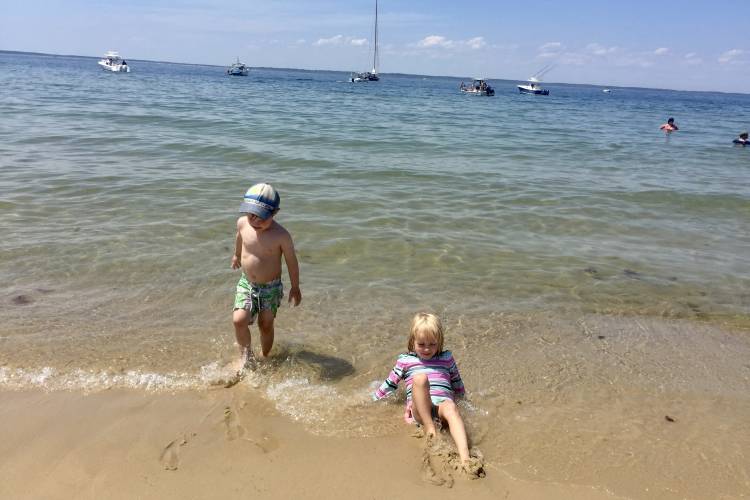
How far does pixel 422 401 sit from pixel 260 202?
5.47 ft

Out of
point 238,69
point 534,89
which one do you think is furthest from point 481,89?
point 238,69

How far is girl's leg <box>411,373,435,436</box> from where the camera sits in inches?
128

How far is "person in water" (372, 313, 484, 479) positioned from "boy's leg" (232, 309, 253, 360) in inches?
40.3

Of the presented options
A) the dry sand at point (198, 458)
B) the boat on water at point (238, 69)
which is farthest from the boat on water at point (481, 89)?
the dry sand at point (198, 458)

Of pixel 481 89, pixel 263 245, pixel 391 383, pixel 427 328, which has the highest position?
pixel 481 89

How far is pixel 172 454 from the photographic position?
2926 mm

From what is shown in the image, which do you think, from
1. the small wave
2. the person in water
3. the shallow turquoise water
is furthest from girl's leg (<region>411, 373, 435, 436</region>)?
the small wave

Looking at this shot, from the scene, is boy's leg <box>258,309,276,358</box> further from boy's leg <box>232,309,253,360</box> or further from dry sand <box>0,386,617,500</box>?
dry sand <box>0,386,617,500</box>

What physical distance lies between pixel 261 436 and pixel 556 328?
9.47 ft

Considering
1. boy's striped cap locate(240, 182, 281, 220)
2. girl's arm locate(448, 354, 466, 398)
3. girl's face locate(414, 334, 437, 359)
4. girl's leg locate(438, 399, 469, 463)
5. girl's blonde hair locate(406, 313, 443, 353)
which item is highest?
boy's striped cap locate(240, 182, 281, 220)

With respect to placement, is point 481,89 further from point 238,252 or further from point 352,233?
point 238,252

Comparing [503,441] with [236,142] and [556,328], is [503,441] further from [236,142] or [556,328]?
[236,142]

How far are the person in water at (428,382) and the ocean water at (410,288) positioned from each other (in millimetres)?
164

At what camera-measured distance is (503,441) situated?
3.22 m
